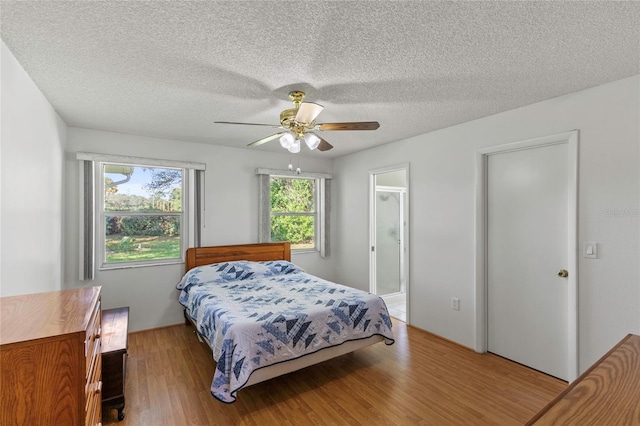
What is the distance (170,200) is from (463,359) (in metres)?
3.93

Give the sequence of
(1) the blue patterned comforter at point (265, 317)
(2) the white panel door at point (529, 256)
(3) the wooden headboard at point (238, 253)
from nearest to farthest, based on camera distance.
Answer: (1) the blue patterned comforter at point (265, 317) < (2) the white panel door at point (529, 256) < (3) the wooden headboard at point (238, 253)

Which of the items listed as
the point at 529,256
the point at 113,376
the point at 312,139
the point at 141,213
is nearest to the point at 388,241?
the point at 529,256

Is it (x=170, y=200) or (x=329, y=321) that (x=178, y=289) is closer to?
(x=170, y=200)

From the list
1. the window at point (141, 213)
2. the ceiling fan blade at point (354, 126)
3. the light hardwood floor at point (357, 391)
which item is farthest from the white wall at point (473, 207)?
the window at point (141, 213)

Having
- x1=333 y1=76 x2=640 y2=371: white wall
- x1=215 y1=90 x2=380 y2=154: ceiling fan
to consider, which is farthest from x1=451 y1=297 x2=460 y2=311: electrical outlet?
x1=215 y1=90 x2=380 y2=154: ceiling fan

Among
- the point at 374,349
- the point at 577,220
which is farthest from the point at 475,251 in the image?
the point at 374,349

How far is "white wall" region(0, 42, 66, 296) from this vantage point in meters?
1.76

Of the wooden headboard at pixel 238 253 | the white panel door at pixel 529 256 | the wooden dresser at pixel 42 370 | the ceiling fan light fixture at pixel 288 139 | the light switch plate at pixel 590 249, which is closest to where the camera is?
the wooden dresser at pixel 42 370

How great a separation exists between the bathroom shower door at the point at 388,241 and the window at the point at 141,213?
9.80 ft

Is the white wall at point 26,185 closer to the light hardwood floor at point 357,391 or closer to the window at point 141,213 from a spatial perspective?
the window at point 141,213

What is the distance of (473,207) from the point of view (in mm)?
3240

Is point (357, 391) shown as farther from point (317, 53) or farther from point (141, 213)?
point (141, 213)

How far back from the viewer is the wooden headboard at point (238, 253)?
4.03 metres

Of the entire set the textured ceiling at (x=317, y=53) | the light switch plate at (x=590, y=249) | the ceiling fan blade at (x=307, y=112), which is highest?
the textured ceiling at (x=317, y=53)
